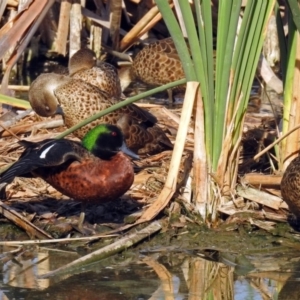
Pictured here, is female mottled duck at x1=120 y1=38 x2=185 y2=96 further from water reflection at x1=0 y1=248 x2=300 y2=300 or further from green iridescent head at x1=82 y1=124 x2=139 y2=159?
water reflection at x1=0 y1=248 x2=300 y2=300

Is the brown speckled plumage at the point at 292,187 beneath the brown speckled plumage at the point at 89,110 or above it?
beneath

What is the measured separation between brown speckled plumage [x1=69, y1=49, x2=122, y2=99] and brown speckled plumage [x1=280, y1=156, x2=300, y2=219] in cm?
281

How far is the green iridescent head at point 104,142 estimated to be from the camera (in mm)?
5559

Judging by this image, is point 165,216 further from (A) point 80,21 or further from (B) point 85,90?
(A) point 80,21

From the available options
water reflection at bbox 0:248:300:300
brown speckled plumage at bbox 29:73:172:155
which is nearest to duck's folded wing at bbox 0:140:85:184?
water reflection at bbox 0:248:300:300

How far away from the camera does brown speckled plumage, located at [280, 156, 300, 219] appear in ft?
17.5

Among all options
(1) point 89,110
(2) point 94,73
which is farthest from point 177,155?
(2) point 94,73

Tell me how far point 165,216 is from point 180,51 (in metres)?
1.11

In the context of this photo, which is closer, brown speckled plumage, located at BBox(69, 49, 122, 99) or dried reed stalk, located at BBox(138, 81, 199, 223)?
dried reed stalk, located at BBox(138, 81, 199, 223)

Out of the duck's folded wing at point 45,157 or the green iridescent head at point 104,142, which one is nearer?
the duck's folded wing at point 45,157

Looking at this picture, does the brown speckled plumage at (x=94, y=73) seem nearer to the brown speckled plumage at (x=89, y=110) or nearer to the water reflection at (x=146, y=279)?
the brown speckled plumage at (x=89, y=110)

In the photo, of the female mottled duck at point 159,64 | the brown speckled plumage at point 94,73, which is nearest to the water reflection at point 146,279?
the brown speckled plumage at point 94,73

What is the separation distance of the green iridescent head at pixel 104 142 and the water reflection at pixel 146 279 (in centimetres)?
75

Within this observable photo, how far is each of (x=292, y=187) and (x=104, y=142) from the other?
3.94 feet
